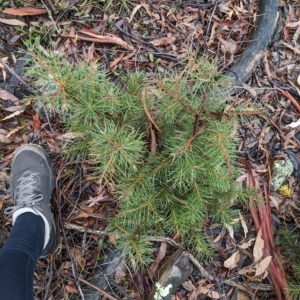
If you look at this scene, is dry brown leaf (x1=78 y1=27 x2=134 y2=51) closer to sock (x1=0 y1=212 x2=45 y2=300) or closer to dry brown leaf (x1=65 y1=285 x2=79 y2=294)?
sock (x1=0 y1=212 x2=45 y2=300)

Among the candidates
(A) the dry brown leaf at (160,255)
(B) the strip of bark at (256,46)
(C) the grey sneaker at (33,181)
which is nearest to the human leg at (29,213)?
(C) the grey sneaker at (33,181)

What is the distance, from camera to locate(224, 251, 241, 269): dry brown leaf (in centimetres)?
236

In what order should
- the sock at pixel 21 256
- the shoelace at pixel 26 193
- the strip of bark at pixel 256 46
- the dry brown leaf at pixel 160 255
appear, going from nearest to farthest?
the sock at pixel 21 256 → the shoelace at pixel 26 193 → the dry brown leaf at pixel 160 255 → the strip of bark at pixel 256 46

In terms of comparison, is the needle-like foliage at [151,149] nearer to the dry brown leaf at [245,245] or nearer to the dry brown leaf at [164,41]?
the dry brown leaf at [245,245]

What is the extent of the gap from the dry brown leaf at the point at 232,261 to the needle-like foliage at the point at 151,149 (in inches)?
6.8

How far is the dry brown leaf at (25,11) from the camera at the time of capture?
7.90 feet

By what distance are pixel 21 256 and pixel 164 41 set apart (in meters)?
1.66

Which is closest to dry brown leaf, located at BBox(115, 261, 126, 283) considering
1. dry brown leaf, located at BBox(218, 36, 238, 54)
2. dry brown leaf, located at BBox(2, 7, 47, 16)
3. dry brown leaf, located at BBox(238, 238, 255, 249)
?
dry brown leaf, located at BBox(238, 238, 255, 249)

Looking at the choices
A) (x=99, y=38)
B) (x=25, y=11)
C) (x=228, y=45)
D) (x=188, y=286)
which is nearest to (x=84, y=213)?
(x=188, y=286)

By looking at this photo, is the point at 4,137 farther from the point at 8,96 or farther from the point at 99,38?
the point at 99,38

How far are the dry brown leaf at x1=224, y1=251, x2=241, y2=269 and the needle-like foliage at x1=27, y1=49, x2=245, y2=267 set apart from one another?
0.56ft

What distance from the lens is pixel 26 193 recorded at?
226 centimetres

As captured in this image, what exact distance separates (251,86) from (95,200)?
1.34 m

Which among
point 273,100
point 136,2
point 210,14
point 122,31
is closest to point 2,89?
point 122,31
